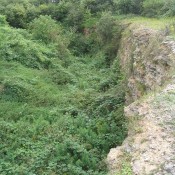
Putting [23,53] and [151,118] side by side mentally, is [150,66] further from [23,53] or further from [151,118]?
[23,53]

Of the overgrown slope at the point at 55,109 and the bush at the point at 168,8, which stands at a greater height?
the bush at the point at 168,8

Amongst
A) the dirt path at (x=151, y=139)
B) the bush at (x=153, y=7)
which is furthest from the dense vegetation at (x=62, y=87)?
the dirt path at (x=151, y=139)

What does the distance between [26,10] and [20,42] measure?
9005 millimetres

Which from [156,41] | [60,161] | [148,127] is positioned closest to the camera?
[148,127]

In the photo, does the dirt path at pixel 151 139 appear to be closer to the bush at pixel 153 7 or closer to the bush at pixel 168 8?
the bush at pixel 168 8

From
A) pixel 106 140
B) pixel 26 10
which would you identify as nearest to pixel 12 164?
pixel 106 140

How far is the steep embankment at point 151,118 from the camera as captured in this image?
20.3 feet

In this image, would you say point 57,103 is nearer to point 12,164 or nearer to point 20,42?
point 12,164

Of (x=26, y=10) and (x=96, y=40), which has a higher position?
(x=26, y=10)

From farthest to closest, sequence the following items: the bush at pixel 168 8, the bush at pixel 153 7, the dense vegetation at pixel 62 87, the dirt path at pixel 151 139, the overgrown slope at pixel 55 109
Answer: the bush at pixel 153 7, the bush at pixel 168 8, the dense vegetation at pixel 62 87, the overgrown slope at pixel 55 109, the dirt path at pixel 151 139

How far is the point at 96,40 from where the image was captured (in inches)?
949

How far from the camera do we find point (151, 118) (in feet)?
24.8

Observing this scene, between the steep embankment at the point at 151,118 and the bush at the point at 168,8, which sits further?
the bush at the point at 168,8

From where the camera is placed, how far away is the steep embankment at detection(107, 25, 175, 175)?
618 centimetres
